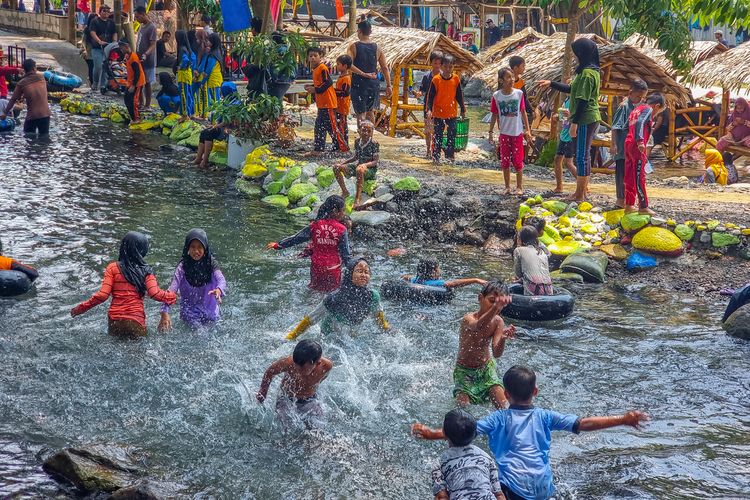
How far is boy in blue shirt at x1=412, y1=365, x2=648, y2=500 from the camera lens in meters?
5.78

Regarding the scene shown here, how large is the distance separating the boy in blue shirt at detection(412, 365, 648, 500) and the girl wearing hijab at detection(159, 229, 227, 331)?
11.9 ft

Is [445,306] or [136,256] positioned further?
[445,306]

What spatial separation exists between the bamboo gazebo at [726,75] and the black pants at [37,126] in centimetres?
1369

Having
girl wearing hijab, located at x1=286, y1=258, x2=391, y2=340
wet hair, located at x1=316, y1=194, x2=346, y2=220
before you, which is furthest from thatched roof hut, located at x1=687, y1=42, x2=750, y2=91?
Answer: girl wearing hijab, located at x1=286, y1=258, x2=391, y2=340

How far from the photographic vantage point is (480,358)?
24.6 feet

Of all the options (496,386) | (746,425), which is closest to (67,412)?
(496,386)

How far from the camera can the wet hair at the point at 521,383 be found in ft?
19.2

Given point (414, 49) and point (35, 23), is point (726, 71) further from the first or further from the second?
point (35, 23)

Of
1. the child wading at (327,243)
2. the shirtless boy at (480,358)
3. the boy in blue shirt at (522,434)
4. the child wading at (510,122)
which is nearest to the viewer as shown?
the boy in blue shirt at (522,434)

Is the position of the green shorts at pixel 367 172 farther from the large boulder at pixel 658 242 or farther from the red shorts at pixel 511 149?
the large boulder at pixel 658 242

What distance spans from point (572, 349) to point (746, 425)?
2.16 meters

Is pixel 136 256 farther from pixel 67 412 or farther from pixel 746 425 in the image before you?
pixel 746 425

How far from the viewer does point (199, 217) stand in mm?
14406

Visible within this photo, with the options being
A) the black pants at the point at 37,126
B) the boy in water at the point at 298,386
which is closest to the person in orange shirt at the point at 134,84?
the black pants at the point at 37,126
